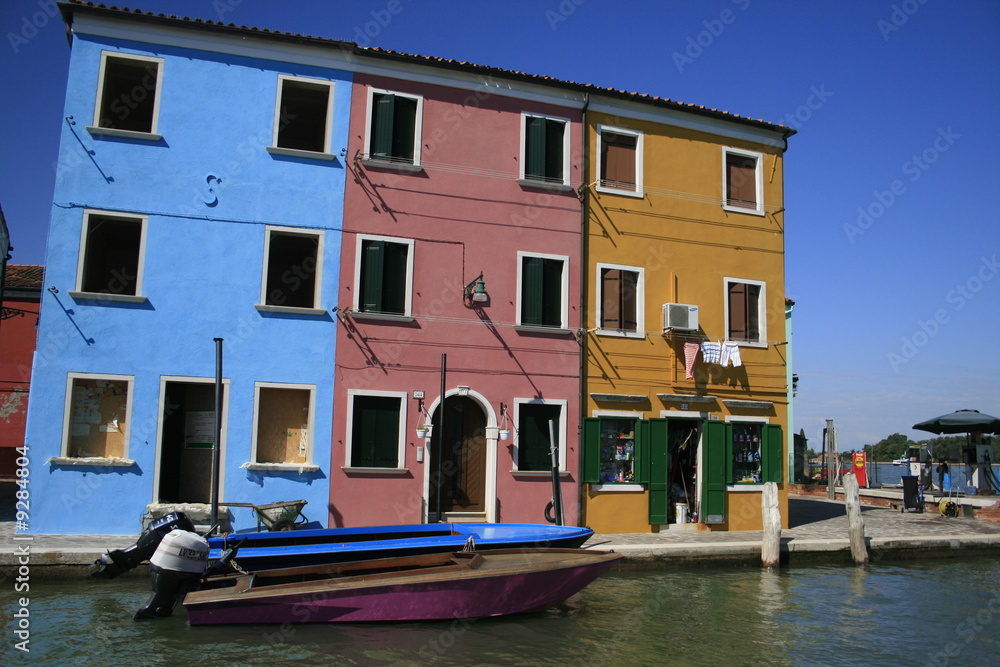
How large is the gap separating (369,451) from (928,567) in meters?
10.7

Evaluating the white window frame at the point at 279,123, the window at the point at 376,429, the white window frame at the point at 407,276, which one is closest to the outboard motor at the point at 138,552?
the window at the point at 376,429

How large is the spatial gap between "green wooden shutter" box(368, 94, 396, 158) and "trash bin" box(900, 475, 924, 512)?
1582 cm

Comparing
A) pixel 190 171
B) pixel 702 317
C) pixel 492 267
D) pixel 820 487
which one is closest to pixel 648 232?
pixel 702 317

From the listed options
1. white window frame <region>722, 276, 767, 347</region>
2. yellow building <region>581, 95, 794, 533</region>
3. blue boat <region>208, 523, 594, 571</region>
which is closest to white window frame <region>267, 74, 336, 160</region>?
yellow building <region>581, 95, 794, 533</region>

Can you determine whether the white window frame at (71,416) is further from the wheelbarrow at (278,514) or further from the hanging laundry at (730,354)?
the hanging laundry at (730,354)

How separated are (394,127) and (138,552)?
9.06 metres

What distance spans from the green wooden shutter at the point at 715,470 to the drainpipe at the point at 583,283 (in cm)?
279

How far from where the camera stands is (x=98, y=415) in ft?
44.9

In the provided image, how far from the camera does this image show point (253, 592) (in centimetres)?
919

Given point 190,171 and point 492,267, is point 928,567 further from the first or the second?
point 190,171

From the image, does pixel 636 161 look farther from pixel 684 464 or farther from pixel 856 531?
pixel 856 531

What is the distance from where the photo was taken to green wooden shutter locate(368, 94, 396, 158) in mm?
15172

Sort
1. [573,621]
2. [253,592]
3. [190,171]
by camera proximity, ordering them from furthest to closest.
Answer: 1. [190,171]
2. [573,621]
3. [253,592]

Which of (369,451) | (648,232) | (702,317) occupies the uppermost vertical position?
(648,232)
